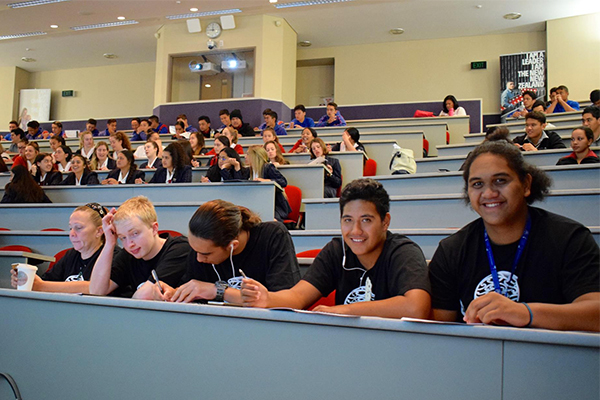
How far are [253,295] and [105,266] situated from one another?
85 centimetres

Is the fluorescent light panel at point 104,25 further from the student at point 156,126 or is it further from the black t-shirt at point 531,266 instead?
the black t-shirt at point 531,266

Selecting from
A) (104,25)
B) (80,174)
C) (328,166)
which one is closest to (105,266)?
(328,166)

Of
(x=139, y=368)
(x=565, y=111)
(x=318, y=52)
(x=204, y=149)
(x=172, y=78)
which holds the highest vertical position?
(x=318, y=52)

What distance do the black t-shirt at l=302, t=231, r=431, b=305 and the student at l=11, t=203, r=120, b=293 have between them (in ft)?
3.52

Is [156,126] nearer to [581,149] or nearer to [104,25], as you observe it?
[104,25]

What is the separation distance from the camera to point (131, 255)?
2254mm

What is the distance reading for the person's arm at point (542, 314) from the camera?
3.74ft

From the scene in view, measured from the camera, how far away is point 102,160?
6137mm

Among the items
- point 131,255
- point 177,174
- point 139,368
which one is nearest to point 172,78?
point 177,174

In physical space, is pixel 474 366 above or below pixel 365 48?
below

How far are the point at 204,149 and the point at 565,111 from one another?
453cm

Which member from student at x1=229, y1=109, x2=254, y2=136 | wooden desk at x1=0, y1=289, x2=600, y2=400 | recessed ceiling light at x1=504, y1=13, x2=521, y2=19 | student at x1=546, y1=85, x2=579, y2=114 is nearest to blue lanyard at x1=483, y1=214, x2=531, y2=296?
wooden desk at x1=0, y1=289, x2=600, y2=400

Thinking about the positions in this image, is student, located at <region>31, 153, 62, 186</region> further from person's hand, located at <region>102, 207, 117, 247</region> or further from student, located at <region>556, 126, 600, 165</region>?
student, located at <region>556, 126, 600, 165</region>

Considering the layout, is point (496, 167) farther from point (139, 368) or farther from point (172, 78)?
point (172, 78)
